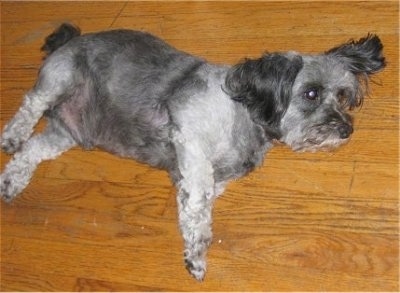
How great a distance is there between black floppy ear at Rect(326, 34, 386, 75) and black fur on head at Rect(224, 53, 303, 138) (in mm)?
207

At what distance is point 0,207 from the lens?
2.78 meters

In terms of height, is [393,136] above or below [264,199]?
above

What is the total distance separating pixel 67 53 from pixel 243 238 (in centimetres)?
111

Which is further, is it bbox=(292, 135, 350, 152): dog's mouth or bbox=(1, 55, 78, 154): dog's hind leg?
bbox=(1, 55, 78, 154): dog's hind leg

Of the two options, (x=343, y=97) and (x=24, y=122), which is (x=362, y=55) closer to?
(x=343, y=97)

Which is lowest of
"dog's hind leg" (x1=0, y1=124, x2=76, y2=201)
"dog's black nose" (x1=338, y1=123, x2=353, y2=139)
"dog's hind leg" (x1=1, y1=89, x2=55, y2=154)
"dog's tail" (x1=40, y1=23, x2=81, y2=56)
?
"dog's hind leg" (x1=0, y1=124, x2=76, y2=201)

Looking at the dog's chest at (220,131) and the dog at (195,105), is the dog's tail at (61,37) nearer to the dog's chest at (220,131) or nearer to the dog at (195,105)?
the dog at (195,105)

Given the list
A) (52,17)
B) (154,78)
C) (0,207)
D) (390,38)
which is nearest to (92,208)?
(0,207)

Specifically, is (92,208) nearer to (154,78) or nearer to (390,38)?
(154,78)

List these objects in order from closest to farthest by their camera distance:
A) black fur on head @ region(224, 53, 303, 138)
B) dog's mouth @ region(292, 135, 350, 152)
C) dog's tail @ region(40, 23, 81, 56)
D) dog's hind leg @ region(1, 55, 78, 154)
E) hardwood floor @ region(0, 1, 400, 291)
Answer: black fur on head @ region(224, 53, 303, 138)
dog's mouth @ region(292, 135, 350, 152)
hardwood floor @ region(0, 1, 400, 291)
dog's hind leg @ region(1, 55, 78, 154)
dog's tail @ region(40, 23, 81, 56)

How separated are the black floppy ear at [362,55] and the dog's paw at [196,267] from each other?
3.22 ft

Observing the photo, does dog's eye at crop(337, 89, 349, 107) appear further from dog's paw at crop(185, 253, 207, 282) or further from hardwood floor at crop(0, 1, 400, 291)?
dog's paw at crop(185, 253, 207, 282)

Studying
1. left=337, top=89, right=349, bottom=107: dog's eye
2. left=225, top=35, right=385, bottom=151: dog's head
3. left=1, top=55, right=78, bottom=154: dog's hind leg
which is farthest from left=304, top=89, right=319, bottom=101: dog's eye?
left=1, top=55, right=78, bottom=154: dog's hind leg

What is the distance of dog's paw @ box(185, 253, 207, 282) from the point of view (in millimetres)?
2385
